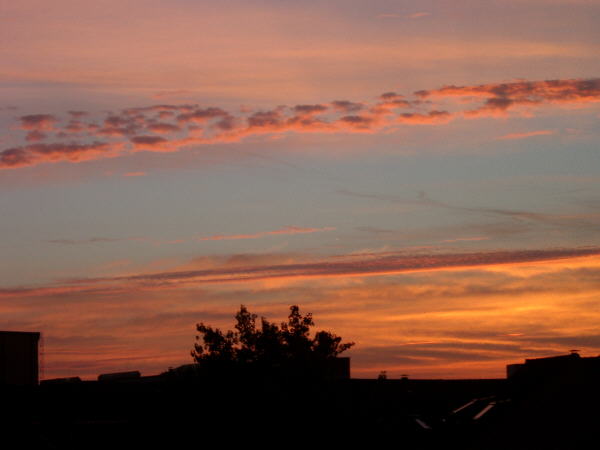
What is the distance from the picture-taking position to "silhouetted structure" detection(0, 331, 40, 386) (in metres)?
63.1

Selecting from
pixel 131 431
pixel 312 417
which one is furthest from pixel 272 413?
pixel 131 431

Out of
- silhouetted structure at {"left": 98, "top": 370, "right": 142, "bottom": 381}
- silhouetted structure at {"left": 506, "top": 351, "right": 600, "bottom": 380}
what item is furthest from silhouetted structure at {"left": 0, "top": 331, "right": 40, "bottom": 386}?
silhouetted structure at {"left": 506, "top": 351, "right": 600, "bottom": 380}

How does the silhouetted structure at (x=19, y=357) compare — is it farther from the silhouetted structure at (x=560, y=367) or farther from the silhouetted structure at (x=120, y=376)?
the silhouetted structure at (x=560, y=367)

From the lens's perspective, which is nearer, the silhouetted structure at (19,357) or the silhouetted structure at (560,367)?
the silhouetted structure at (560,367)

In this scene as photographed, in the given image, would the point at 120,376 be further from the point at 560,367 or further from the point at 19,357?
the point at 560,367

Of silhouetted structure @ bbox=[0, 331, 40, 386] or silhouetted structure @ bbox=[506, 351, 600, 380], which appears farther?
silhouetted structure @ bbox=[0, 331, 40, 386]

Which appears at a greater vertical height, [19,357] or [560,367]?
[19,357]

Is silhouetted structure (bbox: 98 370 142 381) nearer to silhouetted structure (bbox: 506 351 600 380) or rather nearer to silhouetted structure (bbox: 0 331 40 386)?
silhouetted structure (bbox: 0 331 40 386)

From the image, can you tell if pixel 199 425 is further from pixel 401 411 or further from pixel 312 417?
pixel 401 411

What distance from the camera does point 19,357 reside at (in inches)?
2527

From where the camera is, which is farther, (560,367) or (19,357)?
(19,357)

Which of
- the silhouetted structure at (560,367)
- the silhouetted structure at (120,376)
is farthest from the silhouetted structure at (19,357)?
the silhouetted structure at (560,367)

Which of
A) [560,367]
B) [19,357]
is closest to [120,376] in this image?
[19,357]

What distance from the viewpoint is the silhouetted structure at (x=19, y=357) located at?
6310 cm
